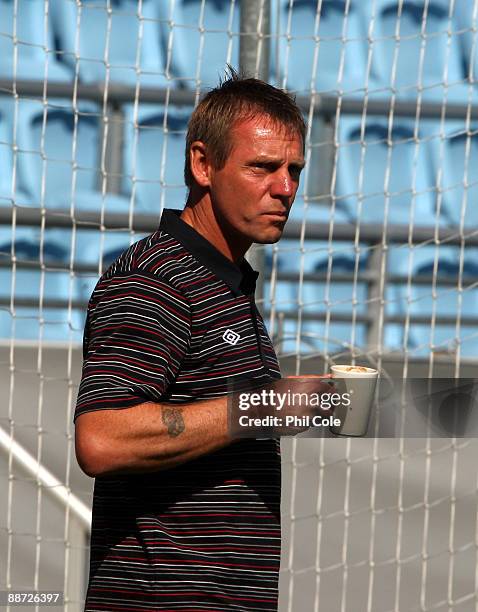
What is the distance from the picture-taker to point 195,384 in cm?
134

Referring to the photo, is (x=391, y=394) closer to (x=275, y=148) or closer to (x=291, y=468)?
(x=275, y=148)

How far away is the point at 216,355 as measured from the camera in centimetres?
134

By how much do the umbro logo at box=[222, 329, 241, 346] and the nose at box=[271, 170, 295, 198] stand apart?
0.21m

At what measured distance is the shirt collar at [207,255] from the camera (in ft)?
4.60

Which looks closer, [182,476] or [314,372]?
[182,476]

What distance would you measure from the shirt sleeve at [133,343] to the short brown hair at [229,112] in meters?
0.24

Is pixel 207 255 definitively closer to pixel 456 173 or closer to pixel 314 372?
pixel 314 372

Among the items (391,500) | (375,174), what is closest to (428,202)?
(375,174)

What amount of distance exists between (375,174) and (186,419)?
4.17 metres

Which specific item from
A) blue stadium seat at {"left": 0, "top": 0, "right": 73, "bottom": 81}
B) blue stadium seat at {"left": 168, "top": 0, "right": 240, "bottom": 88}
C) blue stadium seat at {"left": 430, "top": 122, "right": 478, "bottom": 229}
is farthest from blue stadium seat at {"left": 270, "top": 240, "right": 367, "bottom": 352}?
blue stadium seat at {"left": 0, "top": 0, "right": 73, "bottom": 81}

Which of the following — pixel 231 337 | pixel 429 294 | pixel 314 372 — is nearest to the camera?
pixel 231 337

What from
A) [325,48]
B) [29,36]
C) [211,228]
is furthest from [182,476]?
[325,48]

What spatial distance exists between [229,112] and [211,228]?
159 millimetres

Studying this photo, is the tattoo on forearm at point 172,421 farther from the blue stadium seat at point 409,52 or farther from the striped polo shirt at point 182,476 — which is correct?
the blue stadium seat at point 409,52
